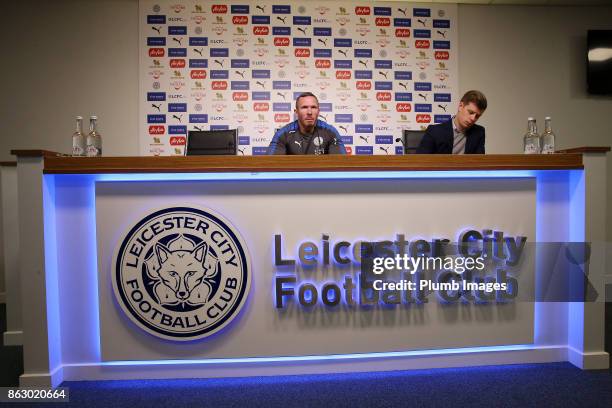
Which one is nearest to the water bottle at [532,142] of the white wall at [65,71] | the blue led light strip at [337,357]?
the blue led light strip at [337,357]

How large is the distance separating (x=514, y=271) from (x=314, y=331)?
1084 millimetres

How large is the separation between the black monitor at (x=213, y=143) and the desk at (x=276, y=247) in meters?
1.09

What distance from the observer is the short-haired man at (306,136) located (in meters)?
2.88

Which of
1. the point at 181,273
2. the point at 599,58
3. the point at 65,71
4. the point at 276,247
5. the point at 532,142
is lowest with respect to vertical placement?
the point at 181,273

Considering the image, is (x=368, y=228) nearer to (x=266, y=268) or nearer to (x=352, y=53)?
(x=266, y=268)

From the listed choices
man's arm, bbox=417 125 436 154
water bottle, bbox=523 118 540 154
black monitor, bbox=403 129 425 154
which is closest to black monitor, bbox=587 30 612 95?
black monitor, bbox=403 129 425 154

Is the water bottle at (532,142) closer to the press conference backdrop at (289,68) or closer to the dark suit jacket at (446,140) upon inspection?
the dark suit jacket at (446,140)

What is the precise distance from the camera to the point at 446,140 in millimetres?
2531

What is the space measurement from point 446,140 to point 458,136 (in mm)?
137

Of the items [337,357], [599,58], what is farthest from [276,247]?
[599,58]

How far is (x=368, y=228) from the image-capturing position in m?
1.85

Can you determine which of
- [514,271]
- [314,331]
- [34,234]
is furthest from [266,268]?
[514,271]

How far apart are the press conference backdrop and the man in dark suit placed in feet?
5.06

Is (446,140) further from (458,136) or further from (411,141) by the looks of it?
(411,141)
